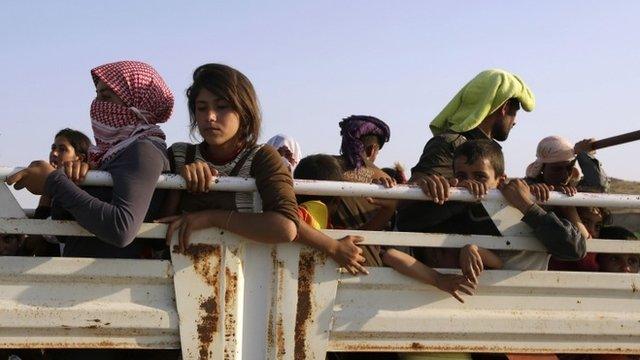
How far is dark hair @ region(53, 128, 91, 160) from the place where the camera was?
466 centimetres

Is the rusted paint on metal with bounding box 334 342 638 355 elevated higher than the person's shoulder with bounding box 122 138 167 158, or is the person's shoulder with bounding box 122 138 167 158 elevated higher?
the person's shoulder with bounding box 122 138 167 158

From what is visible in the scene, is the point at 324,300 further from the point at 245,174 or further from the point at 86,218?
the point at 86,218

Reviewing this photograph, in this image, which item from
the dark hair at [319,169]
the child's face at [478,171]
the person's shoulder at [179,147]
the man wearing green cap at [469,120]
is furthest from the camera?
the dark hair at [319,169]

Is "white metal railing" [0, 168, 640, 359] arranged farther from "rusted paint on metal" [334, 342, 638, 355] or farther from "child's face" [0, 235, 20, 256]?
"child's face" [0, 235, 20, 256]

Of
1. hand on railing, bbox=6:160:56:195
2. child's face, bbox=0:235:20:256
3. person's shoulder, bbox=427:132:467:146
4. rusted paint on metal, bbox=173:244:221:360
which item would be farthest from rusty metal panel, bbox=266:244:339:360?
child's face, bbox=0:235:20:256

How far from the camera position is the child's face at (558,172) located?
463 centimetres

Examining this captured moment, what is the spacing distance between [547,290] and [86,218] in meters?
1.87

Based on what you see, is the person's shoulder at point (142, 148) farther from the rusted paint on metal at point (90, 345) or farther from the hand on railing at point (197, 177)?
the rusted paint on metal at point (90, 345)

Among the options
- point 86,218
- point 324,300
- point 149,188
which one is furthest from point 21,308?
point 324,300

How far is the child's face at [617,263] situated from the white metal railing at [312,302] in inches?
28.6

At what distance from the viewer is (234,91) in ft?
9.48

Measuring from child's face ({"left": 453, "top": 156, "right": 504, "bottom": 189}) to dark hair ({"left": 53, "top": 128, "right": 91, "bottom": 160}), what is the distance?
8.18 ft

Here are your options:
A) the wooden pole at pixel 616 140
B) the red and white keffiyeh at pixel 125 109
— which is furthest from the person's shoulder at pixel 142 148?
the wooden pole at pixel 616 140

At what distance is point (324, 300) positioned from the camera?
278 cm
